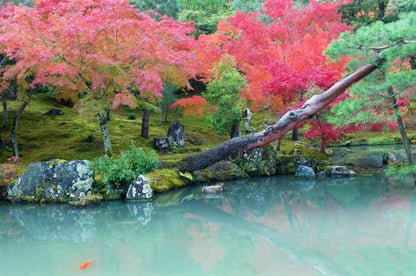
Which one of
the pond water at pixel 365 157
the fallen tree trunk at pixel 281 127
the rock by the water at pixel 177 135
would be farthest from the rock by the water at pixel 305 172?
the rock by the water at pixel 177 135

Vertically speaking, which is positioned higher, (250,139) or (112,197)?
(250,139)

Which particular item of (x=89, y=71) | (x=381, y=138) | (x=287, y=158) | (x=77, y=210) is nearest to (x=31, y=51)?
(x=89, y=71)

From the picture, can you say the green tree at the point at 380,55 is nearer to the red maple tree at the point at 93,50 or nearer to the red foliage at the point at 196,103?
the red maple tree at the point at 93,50

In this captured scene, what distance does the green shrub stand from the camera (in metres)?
7.87

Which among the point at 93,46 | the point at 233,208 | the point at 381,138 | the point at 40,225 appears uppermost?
the point at 93,46

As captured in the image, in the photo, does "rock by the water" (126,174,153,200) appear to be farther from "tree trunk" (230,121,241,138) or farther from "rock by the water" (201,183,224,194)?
"tree trunk" (230,121,241,138)

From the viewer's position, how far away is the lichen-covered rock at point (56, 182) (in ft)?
25.6

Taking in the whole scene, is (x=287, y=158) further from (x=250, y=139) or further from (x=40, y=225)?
(x=40, y=225)

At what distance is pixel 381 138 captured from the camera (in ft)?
54.0

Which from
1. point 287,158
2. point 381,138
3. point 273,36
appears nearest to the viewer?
point 287,158

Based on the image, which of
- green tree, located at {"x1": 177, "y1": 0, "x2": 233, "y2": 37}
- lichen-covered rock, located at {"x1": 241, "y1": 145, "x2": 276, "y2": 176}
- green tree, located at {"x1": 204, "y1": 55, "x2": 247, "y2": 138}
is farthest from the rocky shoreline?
green tree, located at {"x1": 177, "y1": 0, "x2": 233, "y2": 37}

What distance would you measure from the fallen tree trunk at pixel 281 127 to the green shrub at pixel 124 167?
4.33 feet

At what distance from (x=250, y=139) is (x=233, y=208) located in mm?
2184

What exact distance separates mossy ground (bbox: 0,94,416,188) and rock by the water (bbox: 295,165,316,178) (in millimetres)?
923
